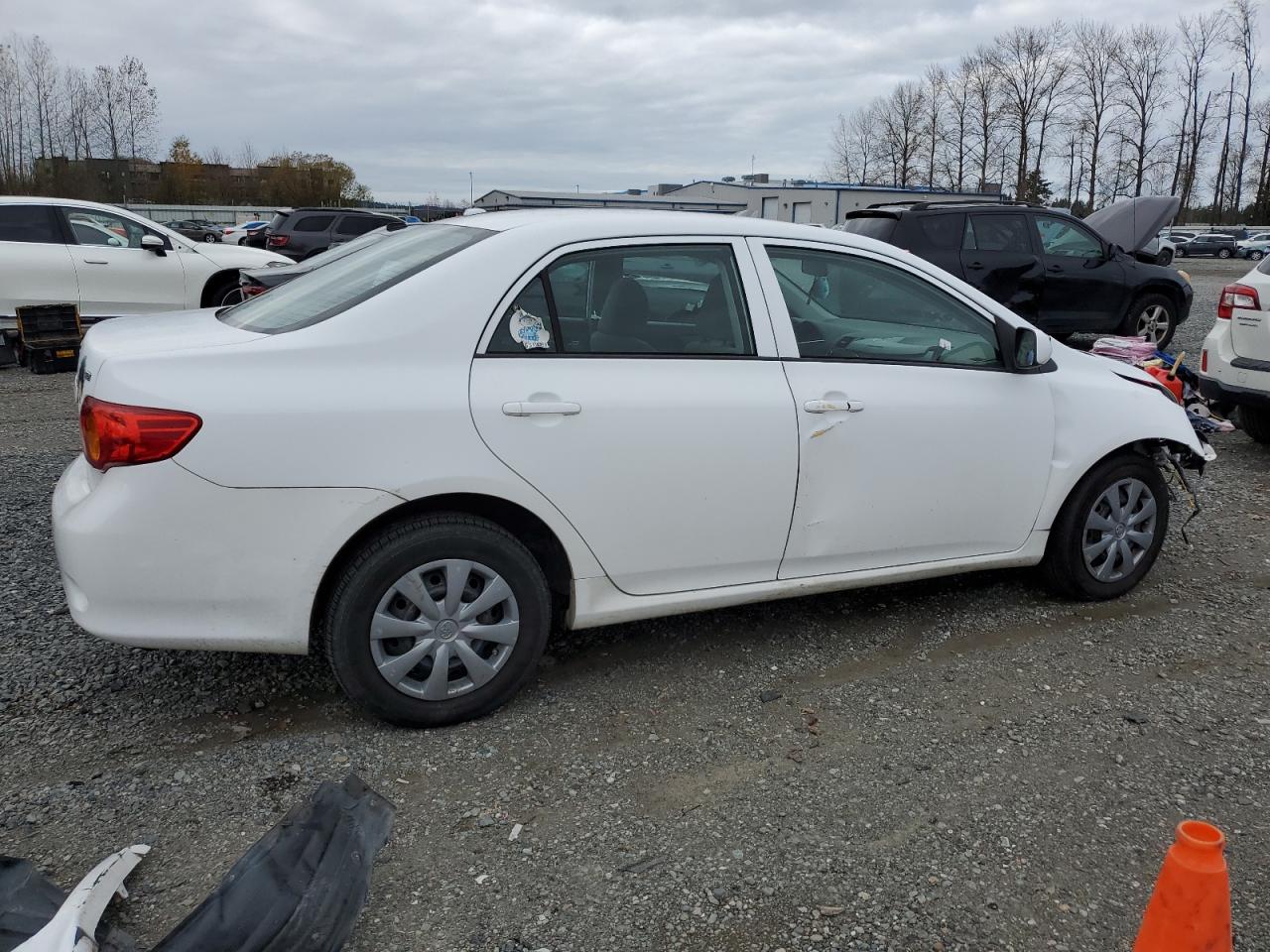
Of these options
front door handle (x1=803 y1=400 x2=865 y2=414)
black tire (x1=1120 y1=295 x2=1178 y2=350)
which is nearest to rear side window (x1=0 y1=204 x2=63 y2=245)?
front door handle (x1=803 y1=400 x2=865 y2=414)

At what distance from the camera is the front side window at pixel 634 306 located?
3373mm

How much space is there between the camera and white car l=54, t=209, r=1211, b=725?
Result: 301 cm

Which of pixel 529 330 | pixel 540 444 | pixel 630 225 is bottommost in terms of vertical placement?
pixel 540 444

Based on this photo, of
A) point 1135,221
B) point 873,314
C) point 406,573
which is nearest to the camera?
point 406,573

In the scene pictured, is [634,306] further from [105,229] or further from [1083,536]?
[105,229]

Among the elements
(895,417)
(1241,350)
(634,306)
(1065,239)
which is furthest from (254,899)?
(1065,239)

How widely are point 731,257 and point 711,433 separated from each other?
2.26ft

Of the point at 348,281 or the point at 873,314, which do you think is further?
the point at 873,314

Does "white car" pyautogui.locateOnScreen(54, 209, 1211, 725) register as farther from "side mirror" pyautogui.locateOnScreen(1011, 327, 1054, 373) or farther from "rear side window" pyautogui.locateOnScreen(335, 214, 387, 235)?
"rear side window" pyautogui.locateOnScreen(335, 214, 387, 235)

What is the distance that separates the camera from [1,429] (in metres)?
7.88

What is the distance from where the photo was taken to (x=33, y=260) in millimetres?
10891

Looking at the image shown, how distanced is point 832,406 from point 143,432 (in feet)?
7.44

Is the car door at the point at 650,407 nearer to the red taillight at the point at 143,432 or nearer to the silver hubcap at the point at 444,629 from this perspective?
the silver hubcap at the point at 444,629

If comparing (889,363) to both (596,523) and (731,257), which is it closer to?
(731,257)
